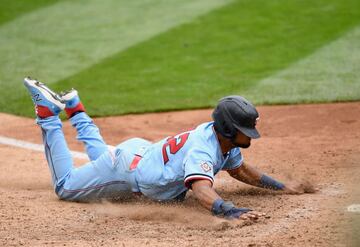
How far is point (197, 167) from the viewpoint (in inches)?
226

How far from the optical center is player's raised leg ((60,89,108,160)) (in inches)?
275

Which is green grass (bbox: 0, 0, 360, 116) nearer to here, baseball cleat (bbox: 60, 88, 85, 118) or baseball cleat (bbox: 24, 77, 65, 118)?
baseball cleat (bbox: 60, 88, 85, 118)

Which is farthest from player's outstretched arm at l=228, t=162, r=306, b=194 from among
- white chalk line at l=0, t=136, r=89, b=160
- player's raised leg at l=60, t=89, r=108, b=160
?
white chalk line at l=0, t=136, r=89, b=160

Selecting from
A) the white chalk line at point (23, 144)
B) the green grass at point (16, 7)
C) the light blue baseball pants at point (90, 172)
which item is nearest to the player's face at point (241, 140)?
the light blue baseball pants at point (90, 172)

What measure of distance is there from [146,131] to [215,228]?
3363 mm

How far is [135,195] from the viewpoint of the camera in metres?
6.59

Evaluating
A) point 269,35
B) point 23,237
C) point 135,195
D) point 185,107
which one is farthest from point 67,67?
point 23,237

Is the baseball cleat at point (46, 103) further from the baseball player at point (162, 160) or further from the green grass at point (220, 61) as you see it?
the green grass at point (220, 61)

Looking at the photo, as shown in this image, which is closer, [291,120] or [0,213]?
[0,213]

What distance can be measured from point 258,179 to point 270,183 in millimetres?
103

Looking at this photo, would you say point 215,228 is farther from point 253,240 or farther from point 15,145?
point 15,145

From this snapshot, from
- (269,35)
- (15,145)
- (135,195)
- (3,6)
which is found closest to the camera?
(135,195)

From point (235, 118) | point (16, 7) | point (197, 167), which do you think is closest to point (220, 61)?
point (16, 7)

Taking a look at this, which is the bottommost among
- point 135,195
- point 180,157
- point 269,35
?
point 269,35
